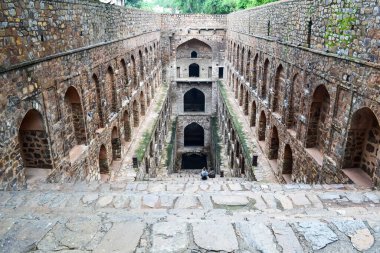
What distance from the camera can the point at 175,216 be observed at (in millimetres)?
4215

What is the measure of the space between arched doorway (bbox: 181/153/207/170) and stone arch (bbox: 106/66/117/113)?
15.3m

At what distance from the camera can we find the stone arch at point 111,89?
1182cm

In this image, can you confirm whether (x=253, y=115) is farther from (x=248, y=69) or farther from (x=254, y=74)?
(x=248, y=69)

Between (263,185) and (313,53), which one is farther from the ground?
(313,53)

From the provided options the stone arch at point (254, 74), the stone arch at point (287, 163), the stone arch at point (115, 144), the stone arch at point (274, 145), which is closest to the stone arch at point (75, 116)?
the stone arch at point (115, 144)

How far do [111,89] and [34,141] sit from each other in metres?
5.65

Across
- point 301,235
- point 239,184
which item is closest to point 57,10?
point 239,184

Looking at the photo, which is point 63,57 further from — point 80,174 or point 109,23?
point 109,23

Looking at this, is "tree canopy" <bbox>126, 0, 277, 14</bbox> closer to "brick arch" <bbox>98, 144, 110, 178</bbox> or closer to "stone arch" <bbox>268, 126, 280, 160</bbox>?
"stone arch" <bbox>268, 126, 280, 160</bbox>

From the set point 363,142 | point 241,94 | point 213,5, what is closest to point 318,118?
point 363,142

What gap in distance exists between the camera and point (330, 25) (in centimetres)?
757

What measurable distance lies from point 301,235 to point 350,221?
74cm

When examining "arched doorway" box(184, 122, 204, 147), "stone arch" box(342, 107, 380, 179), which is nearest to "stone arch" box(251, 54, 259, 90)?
"stone arch" box(342, 107, 380, 179)

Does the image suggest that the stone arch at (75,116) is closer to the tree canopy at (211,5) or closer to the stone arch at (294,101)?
the stone arch at (294,101)
